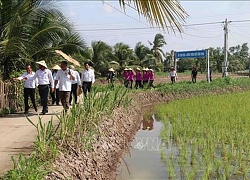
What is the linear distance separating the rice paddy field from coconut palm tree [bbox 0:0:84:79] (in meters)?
4.22

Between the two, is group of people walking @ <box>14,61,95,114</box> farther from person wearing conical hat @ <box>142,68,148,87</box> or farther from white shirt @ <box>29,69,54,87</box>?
person wearing conical hat @ <box>142,68,148,87</box>

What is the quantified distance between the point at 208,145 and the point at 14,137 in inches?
143

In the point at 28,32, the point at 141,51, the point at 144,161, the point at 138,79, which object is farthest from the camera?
the point at 141,51

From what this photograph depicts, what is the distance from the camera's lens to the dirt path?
14.1 ft

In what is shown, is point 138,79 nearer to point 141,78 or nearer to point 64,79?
point 141,78

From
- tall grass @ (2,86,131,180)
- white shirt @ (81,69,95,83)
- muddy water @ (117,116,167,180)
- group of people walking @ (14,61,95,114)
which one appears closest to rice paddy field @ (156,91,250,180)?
muddy water @ (117,116,167,180)

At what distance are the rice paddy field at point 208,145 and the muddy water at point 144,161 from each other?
5.8 inches

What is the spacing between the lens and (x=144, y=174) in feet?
18.2

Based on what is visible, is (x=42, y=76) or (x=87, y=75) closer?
(x=42, y=76)

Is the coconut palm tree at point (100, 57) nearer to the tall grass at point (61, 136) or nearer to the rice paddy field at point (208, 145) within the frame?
the rice paddy field at point (208, 145)

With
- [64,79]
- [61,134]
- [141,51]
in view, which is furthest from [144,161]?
[141,51]

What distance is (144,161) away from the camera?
629 cm

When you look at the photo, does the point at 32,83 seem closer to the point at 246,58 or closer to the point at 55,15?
the point at 55,15

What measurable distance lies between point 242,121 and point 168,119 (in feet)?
7.93
